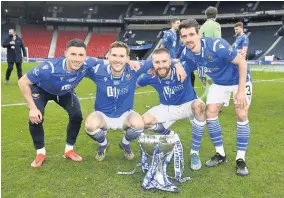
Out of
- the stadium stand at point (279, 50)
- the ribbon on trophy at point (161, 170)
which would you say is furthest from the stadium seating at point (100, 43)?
the ribbon on trophy at point (161, 170)

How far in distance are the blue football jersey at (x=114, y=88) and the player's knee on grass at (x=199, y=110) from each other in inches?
30.9

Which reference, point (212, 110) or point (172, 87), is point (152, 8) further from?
point (212, 110)

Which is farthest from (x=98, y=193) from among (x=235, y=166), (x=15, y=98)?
(x=15, y=98)

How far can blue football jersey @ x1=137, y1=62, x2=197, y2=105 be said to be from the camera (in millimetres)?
4352

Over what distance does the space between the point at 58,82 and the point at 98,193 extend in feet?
4.91

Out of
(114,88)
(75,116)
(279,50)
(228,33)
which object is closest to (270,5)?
(228,33)

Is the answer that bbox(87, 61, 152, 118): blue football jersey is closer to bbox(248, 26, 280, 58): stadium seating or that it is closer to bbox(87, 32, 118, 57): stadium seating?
bbox(248, 26, 280, 58): stadium seating

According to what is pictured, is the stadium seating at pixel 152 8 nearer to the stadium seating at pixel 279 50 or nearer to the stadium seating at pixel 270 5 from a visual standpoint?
the stadium seating at pixel 270 5

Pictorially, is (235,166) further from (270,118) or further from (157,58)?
(270,118)

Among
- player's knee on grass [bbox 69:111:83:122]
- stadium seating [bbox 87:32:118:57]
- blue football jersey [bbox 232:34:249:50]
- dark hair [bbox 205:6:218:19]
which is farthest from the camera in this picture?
stadium seating [bbox 87:32:118:57]

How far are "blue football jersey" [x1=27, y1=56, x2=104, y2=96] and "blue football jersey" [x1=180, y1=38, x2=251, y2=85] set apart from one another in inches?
57.4

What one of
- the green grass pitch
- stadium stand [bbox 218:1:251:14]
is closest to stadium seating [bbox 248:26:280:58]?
stadium stand [bbox 218:1:251:14]

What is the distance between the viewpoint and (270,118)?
6953 millimetres

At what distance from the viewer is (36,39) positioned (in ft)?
149
